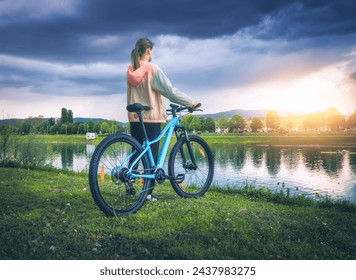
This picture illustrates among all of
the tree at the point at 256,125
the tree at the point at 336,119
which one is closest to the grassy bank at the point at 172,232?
the tree at the point at 336,119

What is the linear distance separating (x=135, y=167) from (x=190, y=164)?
1.36m

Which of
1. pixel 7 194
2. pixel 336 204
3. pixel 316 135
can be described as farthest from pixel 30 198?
pixel 316 135

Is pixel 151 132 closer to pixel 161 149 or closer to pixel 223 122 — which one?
pixel 161 149

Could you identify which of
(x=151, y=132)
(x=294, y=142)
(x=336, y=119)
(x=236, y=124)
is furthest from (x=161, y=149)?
(x=236, y=124)

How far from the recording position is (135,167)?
4277 millimetres

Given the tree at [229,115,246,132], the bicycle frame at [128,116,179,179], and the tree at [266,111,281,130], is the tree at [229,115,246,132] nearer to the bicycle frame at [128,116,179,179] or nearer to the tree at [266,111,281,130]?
the tree at [266,111,281,130]

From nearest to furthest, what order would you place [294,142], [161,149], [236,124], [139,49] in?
[139,49] < [161,149] < [294,142] < [236,124]

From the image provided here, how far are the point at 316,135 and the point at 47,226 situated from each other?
58194mm

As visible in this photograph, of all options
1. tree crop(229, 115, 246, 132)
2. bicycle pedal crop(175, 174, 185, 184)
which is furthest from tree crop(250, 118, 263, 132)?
bicycle pedal crop(175, 174, 185, 184)

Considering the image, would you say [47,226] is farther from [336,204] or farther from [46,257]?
[336,204]

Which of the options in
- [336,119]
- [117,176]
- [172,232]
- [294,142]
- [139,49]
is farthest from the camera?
[294,142]

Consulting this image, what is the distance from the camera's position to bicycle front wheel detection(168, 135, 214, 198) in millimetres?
5113

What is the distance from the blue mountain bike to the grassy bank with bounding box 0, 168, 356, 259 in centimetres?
27

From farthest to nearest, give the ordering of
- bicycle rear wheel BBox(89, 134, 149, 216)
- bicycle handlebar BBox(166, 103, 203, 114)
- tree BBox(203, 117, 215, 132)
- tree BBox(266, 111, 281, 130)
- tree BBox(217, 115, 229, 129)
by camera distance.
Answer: tree BBox(217, 115, 229, 129), tree BBox(266, 111, 281, 130), tree BBox(203, 117, 215, 132), bicycle handlebar BBox(166, 103, 203, 114), bicycle rear wheel BBox(89, 134, 149, 216)
